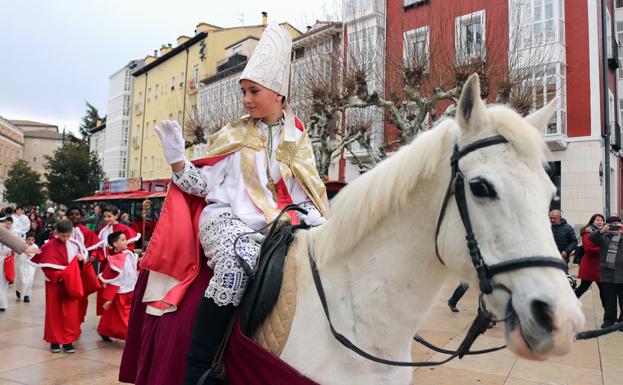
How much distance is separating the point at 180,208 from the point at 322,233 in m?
0.84

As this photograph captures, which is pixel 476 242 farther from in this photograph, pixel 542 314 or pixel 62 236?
pixel 62 236

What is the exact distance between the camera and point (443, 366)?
5289 mm

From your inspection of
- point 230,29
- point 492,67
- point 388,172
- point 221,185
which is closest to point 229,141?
point 221,185

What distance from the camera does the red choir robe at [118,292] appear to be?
6395mm

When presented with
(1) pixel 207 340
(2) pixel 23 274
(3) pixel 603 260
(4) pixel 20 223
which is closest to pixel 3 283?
(2) pixel 23 274

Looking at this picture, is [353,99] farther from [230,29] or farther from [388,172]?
[230,29]

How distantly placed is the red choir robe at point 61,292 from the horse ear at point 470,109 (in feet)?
20.1

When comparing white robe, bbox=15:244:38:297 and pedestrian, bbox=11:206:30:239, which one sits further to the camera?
pedestrian, bbox=11:206:30:239

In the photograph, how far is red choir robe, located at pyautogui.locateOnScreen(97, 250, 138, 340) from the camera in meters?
6.39

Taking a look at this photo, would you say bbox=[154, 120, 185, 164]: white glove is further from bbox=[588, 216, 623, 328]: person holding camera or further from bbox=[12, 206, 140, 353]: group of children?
bbox=[588, 216, 623, 328]: person holding camera

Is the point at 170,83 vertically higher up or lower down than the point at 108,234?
higher up

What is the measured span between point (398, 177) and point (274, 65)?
1.18 m

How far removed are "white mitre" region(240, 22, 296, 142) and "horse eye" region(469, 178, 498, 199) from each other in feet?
4.29

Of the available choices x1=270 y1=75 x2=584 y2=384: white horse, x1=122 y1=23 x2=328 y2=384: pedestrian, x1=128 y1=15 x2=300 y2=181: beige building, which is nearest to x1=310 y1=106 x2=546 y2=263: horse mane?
x1=270 y1=75 x2=584 y2=384: white horse
